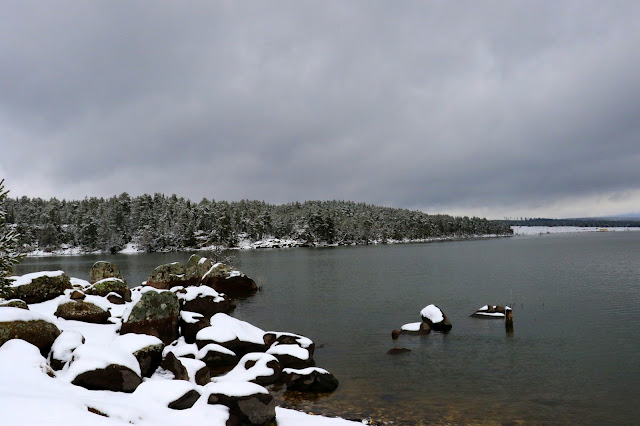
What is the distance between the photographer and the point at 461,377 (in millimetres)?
18797

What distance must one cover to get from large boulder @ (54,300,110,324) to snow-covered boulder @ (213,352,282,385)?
33.8ft

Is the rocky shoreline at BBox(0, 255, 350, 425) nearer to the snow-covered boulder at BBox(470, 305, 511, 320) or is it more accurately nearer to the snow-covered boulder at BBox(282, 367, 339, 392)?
the snow-covered boulder at BBox(282, 367, 339, 392)

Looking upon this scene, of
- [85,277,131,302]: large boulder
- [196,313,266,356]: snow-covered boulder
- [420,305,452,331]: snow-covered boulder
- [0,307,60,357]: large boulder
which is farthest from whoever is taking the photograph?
[85,277,131,302]: large boulder

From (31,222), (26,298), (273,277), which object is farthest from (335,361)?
(31,222)

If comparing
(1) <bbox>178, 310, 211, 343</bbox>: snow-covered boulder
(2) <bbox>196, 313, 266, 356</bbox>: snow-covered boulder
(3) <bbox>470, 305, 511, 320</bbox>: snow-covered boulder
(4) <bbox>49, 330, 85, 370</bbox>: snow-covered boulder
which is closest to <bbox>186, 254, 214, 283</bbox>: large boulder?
(1) <bbox>178, 310, 211, 343</bbox>: snow-covered boulder

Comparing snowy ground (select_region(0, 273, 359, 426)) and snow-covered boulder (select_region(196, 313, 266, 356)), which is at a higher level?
snowy ground (select_region(0, 273, 359, 426))

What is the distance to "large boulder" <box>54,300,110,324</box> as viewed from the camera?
75.6 feet

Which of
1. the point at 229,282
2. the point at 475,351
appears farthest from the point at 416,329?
the point at 229,282

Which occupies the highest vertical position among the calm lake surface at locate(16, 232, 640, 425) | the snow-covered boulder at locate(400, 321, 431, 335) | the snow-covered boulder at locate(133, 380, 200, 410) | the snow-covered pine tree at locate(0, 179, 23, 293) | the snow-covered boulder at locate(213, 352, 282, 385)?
the snow-covered pine tree at locate(0, 179, 23, 293)

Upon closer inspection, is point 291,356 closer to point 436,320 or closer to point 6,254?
point 436,320

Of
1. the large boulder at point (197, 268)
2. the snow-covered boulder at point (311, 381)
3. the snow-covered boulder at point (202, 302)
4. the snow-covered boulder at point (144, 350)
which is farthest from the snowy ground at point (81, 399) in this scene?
the large boulder at point (197, 268)

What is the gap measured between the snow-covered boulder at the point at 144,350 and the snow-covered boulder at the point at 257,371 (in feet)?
9.68

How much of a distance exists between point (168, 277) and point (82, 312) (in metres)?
27.3

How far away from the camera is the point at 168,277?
5006cm
